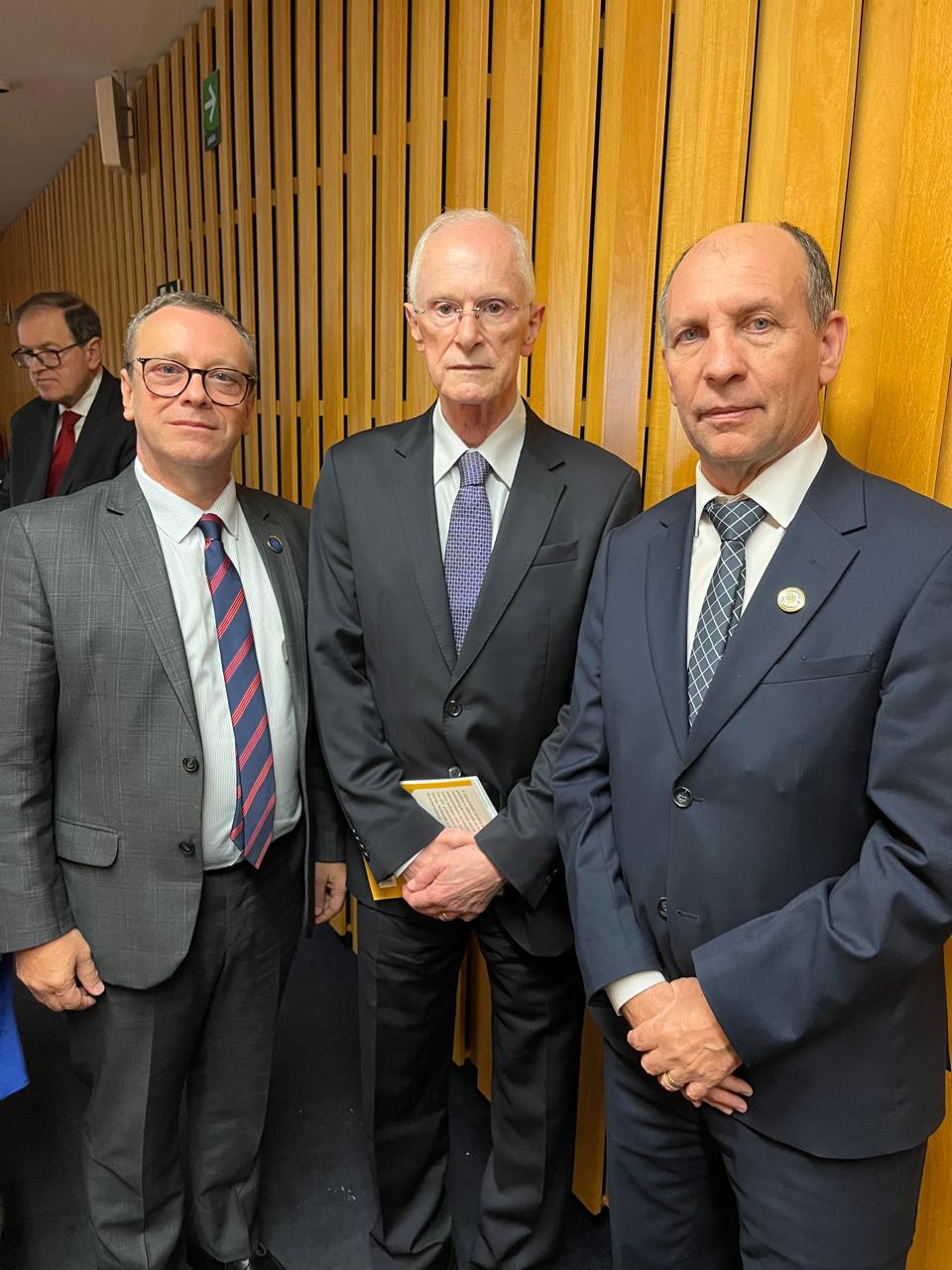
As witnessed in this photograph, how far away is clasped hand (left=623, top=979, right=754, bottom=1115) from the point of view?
4.55 ft

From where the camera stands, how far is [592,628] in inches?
66.3

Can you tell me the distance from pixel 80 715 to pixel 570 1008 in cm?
124

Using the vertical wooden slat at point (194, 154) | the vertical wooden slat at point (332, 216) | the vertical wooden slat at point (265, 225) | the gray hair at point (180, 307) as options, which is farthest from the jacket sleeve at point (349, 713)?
the vertical wooden slat at point (194, 154)

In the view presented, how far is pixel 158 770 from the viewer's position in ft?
5.93

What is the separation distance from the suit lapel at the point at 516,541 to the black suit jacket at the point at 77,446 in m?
1.94

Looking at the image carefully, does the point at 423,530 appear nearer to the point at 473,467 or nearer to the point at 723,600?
the point at 473,467

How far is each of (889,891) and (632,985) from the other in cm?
48

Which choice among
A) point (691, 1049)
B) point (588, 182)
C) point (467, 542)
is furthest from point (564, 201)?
point (691, 1049)

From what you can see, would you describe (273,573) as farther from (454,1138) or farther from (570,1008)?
(454,1138)

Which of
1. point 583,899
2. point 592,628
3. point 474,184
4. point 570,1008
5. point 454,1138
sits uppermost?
point 474,184

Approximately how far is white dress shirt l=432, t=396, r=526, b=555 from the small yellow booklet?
496 millimetres

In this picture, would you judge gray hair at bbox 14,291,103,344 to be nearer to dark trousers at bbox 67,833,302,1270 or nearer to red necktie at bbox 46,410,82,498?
red necktie at bbox 46,410,82,498

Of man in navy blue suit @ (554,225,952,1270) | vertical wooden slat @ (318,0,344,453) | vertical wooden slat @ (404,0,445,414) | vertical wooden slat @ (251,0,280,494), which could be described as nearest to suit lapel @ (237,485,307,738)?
man in navy blue suit @ (554,225,952,1270)

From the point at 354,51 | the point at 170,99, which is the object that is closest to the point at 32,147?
the point at 170,99
